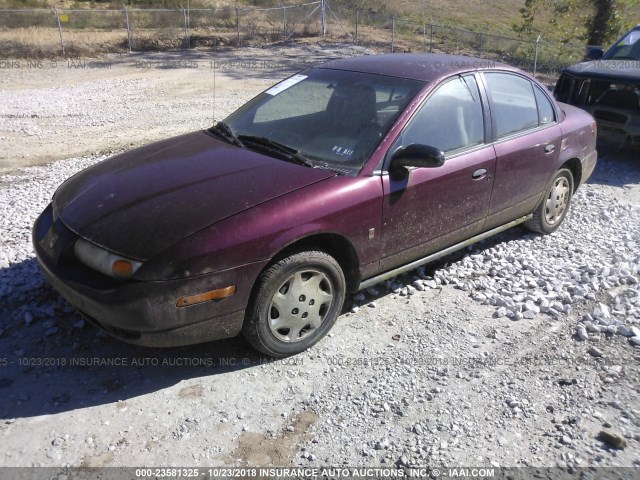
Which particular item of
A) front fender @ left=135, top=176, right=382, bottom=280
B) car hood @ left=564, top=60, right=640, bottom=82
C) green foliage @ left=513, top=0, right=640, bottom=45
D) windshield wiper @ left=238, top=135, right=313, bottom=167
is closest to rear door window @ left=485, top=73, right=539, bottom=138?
front fender @ left=135, top=176, right=382, bottom=280

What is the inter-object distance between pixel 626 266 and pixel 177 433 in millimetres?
4074

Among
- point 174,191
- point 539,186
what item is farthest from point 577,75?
point 174,191


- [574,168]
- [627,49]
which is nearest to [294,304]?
[574,168]

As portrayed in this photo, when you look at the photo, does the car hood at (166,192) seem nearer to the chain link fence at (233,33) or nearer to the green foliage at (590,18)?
the chain link fence at (233,33)

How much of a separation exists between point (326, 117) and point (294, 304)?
153cm

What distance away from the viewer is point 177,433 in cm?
312

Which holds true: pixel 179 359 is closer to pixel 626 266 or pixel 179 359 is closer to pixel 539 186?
pixel 539 186

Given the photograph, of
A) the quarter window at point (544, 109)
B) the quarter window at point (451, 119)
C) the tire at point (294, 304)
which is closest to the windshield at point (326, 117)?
the quarter window at point (451, 119)

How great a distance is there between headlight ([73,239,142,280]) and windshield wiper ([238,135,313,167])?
1357mm

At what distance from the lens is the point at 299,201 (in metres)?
3.54

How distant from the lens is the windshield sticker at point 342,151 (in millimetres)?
4000

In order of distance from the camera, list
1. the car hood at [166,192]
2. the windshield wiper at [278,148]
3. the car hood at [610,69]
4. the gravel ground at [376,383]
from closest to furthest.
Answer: the gravel ground at [376,383] < the car hood at [166,192] < the windshield wiper at [278,148] < the car hood at [610,69]

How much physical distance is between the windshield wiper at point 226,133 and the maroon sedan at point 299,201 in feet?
0.07

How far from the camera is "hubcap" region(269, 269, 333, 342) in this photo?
361cm
